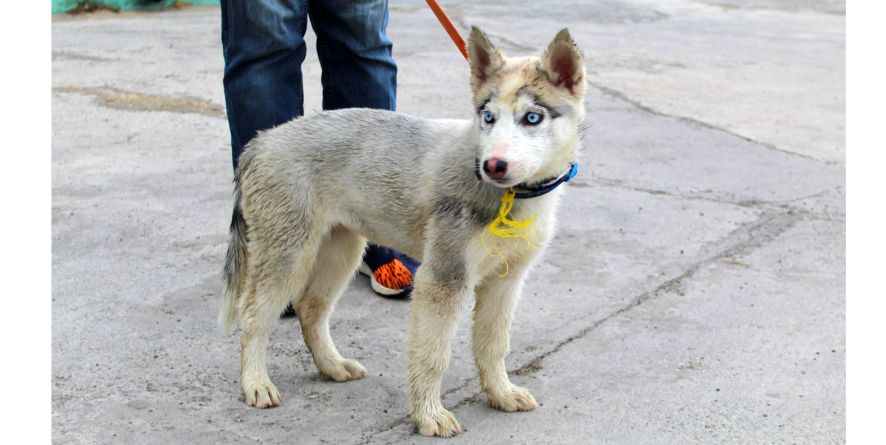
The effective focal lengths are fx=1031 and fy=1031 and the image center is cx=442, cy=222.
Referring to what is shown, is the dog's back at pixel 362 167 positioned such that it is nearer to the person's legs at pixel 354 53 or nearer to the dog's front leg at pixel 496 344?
the dog's front leg at pixel 496 344

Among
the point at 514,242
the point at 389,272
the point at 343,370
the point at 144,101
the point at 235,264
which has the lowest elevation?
the point at 343,370

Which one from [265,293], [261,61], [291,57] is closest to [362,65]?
[291,57]

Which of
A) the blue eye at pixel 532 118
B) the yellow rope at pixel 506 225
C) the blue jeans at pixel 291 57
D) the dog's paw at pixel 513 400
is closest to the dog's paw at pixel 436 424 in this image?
the dog's paw at pixel 513 400

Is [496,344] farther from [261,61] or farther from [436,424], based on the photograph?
[261,61]

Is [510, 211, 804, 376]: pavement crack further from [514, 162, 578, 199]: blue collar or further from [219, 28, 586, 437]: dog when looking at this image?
[514, 162, 578, 199]: blue collar

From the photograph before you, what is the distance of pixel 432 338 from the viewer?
3.20m

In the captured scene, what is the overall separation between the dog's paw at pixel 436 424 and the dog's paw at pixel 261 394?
491 mm

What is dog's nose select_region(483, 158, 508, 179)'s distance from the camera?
9.21 ft

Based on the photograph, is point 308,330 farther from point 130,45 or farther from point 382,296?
point 130,45

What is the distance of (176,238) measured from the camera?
4891 mm

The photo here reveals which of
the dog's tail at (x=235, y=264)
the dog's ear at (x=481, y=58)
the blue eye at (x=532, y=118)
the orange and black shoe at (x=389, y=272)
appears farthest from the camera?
the orange and black shoe at (x=389, y=272)

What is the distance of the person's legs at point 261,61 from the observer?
3.75m

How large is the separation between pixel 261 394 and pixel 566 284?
5.20 feet

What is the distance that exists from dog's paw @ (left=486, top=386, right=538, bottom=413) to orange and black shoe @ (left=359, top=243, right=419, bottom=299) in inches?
36.7
